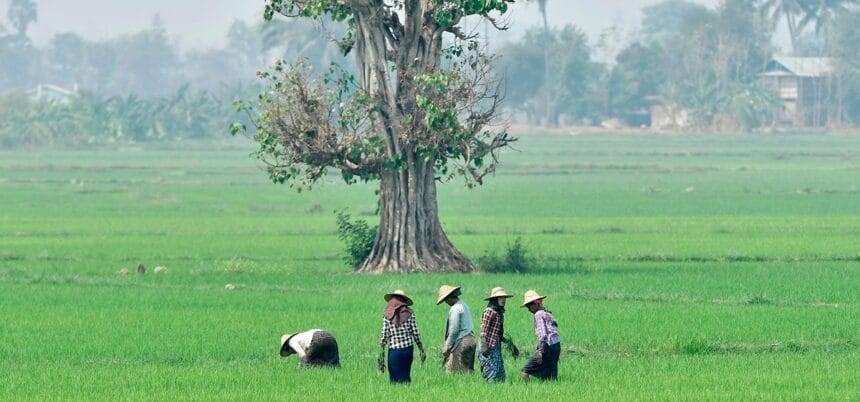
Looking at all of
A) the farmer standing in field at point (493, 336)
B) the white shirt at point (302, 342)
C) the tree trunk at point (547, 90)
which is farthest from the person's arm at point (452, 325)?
the tree trunk at point (547, 90)

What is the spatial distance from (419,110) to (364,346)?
30.2ft

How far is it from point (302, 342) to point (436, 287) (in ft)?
27.4

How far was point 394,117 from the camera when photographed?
87.9 ft

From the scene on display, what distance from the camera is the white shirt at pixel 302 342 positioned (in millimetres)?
15922

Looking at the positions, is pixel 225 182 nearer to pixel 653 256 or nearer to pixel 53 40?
pixel 653 256

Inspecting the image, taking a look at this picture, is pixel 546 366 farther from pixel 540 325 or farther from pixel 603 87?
pixel 603 87

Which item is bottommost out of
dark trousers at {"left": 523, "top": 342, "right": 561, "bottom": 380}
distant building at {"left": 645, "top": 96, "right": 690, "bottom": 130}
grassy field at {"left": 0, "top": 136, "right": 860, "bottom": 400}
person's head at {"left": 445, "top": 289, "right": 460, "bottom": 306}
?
distant building at {"left": 645, "top": 96, "right": 690, "bottom": 130}

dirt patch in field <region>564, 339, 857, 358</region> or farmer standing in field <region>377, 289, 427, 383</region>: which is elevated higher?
farmer standing in field <region>377, 289, 427, 383</region>

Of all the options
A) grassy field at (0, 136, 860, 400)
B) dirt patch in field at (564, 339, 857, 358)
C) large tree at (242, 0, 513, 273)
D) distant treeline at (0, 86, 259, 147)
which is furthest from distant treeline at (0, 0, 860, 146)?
dirt patch in field at (564, 339, 857, 358)

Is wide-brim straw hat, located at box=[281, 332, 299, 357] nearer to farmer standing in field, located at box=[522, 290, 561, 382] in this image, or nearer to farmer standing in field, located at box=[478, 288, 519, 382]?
farmer standing in field, located at box=[478, 288, 519, 382]

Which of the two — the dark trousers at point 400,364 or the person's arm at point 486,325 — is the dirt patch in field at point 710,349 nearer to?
the person's arm at point 486,325

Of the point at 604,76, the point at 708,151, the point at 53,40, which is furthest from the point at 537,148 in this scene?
the point at 53,40

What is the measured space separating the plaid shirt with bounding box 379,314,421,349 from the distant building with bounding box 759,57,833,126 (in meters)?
95.9

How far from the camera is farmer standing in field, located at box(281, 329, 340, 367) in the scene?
1590cm
